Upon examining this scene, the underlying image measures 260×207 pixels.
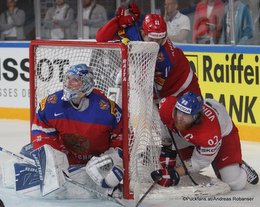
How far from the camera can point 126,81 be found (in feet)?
16.2

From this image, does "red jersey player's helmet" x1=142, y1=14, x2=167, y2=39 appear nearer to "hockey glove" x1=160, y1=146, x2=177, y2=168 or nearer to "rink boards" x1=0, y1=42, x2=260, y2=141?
"hockey glove" x1=160, y1=146, x2=177, y2=168

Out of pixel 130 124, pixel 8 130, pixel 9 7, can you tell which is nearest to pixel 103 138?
pixel 130 124

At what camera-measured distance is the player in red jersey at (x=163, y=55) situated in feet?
17.9

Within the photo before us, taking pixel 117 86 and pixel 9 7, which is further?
pixel 9 7

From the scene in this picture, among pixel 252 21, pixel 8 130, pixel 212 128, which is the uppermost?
pixel 252 21

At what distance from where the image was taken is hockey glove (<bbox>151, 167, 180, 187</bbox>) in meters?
5.05

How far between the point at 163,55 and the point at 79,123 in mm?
698

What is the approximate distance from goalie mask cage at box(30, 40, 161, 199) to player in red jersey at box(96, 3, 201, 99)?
0.17 metres

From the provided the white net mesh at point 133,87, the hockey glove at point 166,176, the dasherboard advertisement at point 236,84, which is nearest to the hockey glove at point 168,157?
the white net mesh at point 133,87

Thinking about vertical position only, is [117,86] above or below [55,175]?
above

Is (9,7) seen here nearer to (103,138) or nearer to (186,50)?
(186,50)

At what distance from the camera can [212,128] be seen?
5.06 m

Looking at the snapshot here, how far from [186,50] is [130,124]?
2.60m

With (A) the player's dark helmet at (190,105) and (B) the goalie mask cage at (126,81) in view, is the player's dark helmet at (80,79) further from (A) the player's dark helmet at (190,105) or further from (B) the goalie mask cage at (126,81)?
(A) the player's dark helmet at (190,105)
